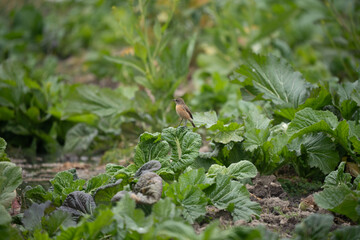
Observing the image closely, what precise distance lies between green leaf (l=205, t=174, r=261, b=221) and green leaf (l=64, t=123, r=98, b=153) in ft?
6.56

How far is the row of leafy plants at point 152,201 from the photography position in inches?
77.8

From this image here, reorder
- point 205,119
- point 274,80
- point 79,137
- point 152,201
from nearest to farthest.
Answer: point 152,201
point 205,119
point 274,80
point 79,137

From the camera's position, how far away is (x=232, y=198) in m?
2.36

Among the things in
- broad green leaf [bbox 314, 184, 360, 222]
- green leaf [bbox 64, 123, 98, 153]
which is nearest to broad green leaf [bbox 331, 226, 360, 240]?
broad green leaf [bbox 314, 184, 360, 222]

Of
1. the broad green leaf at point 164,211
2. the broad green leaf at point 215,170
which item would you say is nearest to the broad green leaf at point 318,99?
the broad green leaf at point 215,170

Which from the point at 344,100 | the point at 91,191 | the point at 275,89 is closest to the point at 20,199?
the point at 91,191

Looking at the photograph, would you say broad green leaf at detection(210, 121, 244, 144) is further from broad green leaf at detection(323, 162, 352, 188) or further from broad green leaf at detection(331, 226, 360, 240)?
broad green leaf at detection(331, 226, 360, 240)

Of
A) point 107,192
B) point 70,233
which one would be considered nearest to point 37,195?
point 107,192

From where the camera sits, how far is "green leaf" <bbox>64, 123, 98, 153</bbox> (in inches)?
162

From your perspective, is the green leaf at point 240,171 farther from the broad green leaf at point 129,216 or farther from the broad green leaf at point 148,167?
the broad green leaf at point 129,216

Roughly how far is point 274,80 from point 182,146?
100 cm

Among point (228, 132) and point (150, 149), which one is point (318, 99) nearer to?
point (228, 132)

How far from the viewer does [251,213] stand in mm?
2287

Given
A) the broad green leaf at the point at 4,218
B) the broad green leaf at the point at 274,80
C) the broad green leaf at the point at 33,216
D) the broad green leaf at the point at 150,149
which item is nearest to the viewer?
the broad green leaf at the point at 4,218
